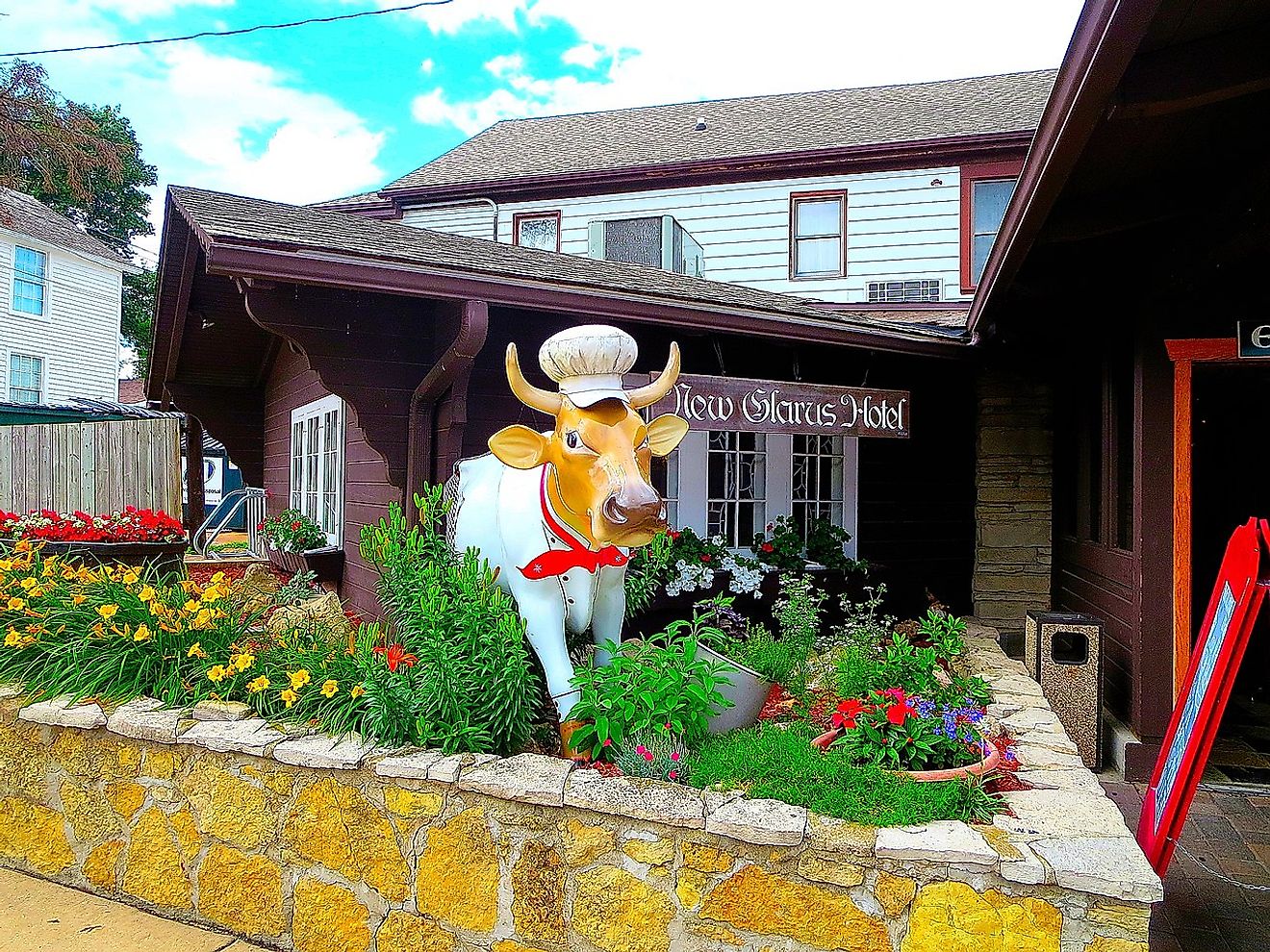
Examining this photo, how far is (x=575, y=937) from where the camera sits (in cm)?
281

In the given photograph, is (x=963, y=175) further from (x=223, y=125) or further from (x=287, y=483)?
(x=223, y=125)

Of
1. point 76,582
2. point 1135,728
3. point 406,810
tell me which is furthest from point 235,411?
point 1135,728

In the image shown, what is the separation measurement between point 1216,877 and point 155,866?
4.07 m

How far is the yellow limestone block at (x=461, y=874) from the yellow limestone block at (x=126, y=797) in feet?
4.05

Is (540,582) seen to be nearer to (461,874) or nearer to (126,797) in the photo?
(461,874)

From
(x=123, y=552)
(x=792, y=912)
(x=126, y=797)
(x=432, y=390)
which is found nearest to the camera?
(x=792, y=912)

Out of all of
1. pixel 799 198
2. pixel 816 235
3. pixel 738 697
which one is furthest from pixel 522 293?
pixel 799 198

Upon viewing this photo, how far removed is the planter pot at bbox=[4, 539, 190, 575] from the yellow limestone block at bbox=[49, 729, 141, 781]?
2.54 meters

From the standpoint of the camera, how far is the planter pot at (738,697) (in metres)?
3.42

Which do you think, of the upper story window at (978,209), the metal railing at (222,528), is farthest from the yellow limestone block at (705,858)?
the upper story window at (978,209)

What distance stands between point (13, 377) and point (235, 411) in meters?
14.1

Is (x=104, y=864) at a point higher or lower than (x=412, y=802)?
lower

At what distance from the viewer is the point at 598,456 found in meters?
3.09

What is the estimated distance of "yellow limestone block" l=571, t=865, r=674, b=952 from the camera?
8.94ft
